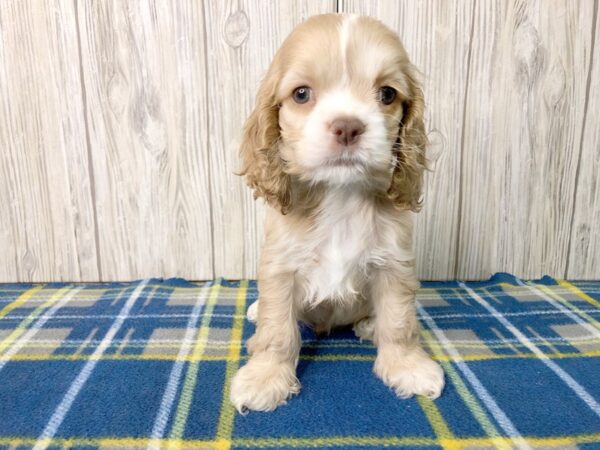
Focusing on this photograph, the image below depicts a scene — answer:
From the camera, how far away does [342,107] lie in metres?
1.24

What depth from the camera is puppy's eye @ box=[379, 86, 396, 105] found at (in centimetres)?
133

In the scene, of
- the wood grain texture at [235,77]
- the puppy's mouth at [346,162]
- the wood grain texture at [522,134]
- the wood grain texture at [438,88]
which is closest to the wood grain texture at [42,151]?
the wood grain texture at [235,77]

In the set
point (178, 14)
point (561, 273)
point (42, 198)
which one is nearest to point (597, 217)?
point (561, 273)

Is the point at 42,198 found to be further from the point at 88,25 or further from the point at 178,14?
the point at 178,14

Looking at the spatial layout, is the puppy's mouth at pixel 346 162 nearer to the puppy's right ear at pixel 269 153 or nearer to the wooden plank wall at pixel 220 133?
the puppy's right ear at pixel 269 153

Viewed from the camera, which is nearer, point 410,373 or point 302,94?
point 302,94

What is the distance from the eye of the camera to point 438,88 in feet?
7.11

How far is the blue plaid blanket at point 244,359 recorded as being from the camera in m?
1.23

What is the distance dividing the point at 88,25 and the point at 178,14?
0.40 m

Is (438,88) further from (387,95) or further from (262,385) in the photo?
(262,385)

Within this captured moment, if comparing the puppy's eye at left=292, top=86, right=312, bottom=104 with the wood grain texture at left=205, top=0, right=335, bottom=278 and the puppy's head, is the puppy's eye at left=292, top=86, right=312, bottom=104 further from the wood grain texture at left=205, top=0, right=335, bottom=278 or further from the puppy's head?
the wood grain texture at left=205, top=0, right=335, bottom=278

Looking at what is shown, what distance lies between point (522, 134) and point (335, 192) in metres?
1.27

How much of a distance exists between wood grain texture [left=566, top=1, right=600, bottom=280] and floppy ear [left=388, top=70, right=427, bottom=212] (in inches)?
50.3

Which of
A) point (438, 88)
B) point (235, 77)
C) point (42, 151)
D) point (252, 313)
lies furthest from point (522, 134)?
point (42, 151)
